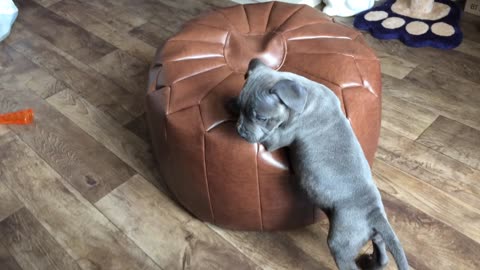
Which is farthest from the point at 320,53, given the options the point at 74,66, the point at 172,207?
the point at 74,66

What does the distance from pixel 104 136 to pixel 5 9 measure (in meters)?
1.10

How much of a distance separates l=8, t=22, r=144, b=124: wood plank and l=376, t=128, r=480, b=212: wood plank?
38.2 inches

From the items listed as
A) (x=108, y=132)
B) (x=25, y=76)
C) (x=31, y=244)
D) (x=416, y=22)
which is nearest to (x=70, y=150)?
(x=108, y=132)

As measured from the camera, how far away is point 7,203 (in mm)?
1542

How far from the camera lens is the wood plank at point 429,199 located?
1.35 metres

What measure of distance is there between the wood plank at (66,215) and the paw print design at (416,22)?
1445 millimetres

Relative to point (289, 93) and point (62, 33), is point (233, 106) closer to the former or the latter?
point (289, 93)

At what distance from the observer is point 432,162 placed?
1527mm

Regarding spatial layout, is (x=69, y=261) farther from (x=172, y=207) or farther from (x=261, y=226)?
(x=261, y=226)

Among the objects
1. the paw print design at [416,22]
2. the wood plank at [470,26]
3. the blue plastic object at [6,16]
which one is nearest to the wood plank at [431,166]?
the paw print design at [416,22]

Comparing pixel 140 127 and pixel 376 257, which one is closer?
pixel 376 257

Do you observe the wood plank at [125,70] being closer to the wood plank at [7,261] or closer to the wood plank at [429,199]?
the wood plank at [7,261]

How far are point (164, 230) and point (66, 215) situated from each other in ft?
1.12

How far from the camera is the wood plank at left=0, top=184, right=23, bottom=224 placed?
1.51 m
